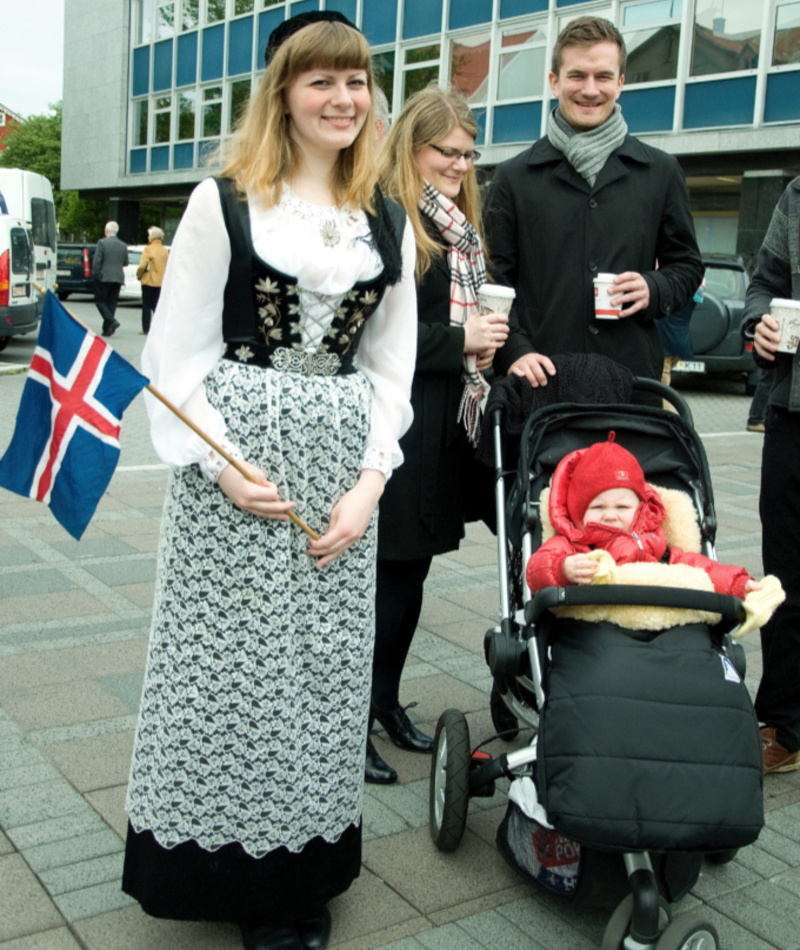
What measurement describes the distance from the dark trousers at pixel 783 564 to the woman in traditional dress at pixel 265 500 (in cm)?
170

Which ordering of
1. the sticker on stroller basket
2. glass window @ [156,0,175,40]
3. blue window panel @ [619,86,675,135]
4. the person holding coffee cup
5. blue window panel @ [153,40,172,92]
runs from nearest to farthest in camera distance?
the sticker on stroller basket, the person holding coffee cup, blue window panel @ [619,86,675,135], glass window @ [156,0,175,40], blue window panel @ [153,40,172,92]

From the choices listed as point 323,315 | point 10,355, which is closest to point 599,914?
point 323,315

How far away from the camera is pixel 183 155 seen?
1380 inches

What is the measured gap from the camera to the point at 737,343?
1464cm

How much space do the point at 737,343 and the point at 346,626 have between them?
1302 cm

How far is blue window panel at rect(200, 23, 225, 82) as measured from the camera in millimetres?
33094

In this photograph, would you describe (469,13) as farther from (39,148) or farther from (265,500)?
(39,148)

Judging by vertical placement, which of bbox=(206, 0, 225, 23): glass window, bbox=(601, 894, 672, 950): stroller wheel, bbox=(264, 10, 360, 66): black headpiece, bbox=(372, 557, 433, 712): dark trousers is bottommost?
bbox=(601, 894, 672, 950): stroller wheel

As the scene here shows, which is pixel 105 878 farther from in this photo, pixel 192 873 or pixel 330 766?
pixel 330 766

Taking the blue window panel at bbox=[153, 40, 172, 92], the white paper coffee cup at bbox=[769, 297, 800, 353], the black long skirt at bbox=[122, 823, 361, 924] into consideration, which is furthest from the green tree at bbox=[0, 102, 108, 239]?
the black long skirt at bbox=[122, 823, 361, 924]

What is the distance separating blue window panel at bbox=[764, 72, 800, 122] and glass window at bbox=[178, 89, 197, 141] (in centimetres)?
1999

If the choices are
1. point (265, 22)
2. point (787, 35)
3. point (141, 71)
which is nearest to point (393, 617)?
point (787, 35)

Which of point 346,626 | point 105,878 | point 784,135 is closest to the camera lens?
point 346,626

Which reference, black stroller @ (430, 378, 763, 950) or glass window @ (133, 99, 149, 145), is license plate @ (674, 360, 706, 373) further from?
glass window @ (133, 99, 149, 145)
